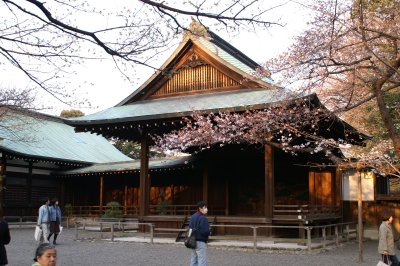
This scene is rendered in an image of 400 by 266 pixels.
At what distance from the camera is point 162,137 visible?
731 inches

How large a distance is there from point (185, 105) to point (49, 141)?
50.9 feet

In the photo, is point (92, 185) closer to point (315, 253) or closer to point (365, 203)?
point (365, 203)

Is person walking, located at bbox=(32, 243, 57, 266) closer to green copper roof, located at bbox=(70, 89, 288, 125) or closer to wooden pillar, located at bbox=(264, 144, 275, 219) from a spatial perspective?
green copper roof, located at bbox=(70, 89, 288, 125)

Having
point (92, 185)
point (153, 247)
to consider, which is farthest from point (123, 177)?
point (153, 247)

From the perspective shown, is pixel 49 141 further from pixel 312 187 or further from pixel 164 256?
pixel 164 256

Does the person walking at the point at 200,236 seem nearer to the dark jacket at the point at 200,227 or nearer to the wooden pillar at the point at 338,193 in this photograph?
the dark jacket at the point at 200,227

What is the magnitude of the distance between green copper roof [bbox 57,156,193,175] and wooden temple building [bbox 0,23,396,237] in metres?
0.10

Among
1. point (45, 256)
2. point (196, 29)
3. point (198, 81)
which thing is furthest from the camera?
point (198, 81)

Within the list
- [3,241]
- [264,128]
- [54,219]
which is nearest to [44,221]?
[54,219]

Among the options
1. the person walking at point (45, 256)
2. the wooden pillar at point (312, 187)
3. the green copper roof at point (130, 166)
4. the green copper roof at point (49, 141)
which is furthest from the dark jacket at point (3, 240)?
the green copper roof at point (49, 141)

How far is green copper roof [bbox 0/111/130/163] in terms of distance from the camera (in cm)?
2523

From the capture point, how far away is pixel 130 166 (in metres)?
26.4

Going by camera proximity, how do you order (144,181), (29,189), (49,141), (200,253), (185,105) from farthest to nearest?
(49,141)
(29,189)
(144,181)
(185,105)
(200,253)

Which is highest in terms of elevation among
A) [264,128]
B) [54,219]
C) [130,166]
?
[264,128]
